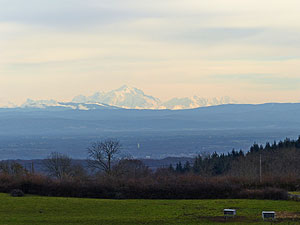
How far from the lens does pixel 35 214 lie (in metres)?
27.0

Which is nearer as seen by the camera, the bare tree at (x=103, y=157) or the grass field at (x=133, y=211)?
the grass field at (x=133, y=211)

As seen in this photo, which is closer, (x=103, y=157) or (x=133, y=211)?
(x=133, y=211)

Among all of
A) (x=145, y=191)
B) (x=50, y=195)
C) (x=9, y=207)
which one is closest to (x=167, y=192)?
(x=145, y=191)

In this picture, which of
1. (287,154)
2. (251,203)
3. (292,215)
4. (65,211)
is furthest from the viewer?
(287,154)

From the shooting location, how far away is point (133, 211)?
28.0m

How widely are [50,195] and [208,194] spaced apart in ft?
34.9

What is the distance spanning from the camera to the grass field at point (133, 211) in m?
24.6

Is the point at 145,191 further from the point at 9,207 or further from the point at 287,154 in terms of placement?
the point at 287,154

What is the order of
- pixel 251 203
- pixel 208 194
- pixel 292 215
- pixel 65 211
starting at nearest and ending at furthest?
pixel 292 215, pixel 65 211, pixel 251 203, pixel 208 194

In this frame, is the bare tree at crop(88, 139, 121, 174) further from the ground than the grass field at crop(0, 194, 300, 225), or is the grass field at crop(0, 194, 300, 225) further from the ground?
the bare tree at crop(88, 139, 121, 174)

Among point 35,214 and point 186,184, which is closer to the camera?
point 35,214

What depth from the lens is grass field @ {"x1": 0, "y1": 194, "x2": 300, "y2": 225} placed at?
24.6 m

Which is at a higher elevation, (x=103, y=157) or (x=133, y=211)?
(x=103, y=157)

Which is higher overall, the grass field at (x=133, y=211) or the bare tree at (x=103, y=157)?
the bare tree at (x=103, y=157)
